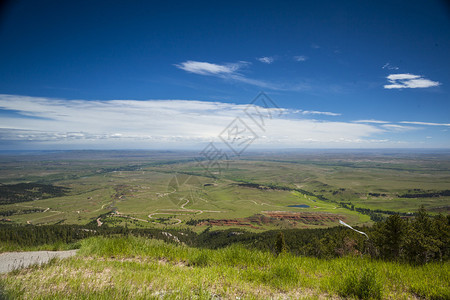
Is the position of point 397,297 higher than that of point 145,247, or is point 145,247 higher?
point 397,297

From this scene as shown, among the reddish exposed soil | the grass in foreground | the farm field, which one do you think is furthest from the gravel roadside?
the reddish exposed soil

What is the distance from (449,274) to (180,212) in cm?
12609

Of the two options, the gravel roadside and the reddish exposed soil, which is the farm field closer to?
the reddish exposed soil

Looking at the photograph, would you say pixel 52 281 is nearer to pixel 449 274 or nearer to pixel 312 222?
pixel 449 274

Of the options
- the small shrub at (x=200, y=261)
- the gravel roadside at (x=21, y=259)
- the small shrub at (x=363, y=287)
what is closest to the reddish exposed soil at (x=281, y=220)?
the small shrub at (x=200, y=261)

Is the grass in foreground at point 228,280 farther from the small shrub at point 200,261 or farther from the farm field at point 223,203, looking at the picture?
the farm field at point 223,203

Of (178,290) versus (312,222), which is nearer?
(178,290)

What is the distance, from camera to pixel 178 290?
11.6 ft

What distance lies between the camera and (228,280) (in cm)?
404

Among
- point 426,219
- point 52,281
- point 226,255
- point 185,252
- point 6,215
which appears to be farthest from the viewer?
point 6,215

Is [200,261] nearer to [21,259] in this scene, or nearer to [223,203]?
[21,259]

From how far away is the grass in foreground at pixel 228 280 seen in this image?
3385mm

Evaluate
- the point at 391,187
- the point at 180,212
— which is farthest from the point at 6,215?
the point at 391,187

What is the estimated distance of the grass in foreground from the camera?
3.38 meters
